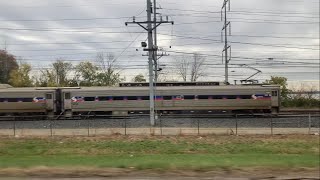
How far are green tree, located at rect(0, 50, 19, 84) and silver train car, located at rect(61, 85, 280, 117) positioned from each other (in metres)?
48.5

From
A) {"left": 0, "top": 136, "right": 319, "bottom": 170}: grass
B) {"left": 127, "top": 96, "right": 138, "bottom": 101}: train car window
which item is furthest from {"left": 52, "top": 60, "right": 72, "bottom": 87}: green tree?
{"left": 0, "top": 136, "right": 319, "bottom": 170}: grass

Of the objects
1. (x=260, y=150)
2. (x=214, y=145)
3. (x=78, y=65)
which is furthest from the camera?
(x=78, y=65)

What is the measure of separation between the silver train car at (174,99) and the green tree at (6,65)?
48.5 metres

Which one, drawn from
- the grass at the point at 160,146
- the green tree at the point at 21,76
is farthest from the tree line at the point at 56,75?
the grass at the point at 160,146

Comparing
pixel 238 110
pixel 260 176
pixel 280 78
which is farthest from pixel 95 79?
pixel 260 176

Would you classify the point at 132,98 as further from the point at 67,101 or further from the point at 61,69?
the point at 61,69

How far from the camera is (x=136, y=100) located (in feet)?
195

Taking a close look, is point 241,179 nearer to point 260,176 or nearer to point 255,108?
point 260,176

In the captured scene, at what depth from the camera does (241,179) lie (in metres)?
11.3

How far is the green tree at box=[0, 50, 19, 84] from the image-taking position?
103 metres

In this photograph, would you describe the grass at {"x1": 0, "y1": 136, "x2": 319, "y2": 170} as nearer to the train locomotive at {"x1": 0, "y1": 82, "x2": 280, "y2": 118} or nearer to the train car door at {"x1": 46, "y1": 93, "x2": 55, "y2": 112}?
the train locomotive at {"x1": 0, "y1": 82, "x2": 280, "y2": 118}

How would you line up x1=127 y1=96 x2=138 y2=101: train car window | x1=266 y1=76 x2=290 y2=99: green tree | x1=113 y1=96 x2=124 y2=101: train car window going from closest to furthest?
x1=127 y1=96 x2=138 y2=101: train car window, x1=113 y1=96 x2=124 y2=101: train car window, x1=266 y1=76 x2=290 y2=99: green tree

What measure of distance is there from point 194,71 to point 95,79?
80.5 ft

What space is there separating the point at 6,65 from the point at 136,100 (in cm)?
5909
